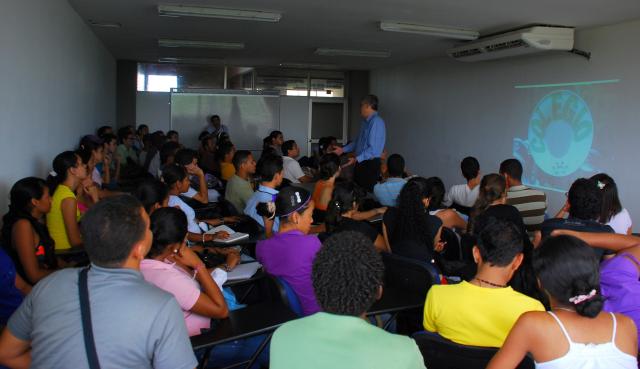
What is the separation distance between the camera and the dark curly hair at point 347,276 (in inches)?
50.1

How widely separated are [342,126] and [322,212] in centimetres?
832

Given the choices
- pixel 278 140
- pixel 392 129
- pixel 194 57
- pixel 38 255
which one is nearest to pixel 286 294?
pixel 38 255

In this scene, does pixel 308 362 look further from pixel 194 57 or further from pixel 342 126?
pixel 342 126

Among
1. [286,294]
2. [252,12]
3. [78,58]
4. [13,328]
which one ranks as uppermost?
[252,12]

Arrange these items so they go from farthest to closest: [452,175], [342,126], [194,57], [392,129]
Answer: [342,126] < [392,129] < [194,57] < [452,175]

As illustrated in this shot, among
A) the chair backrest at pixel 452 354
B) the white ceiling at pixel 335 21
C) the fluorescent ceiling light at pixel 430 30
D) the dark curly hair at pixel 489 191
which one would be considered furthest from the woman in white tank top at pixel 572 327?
the fluorescent ceiling light at pixel 430 30

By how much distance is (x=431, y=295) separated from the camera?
2.02 meters

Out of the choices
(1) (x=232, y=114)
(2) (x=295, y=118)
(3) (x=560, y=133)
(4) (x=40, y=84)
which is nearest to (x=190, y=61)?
(1) (x=232, y=114)

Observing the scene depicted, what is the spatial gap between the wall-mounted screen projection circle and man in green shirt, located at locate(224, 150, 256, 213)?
13.5 feet

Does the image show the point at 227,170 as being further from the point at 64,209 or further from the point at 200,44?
the point at 64,209

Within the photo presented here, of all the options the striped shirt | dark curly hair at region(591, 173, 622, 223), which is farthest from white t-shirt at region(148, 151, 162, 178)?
dark curly hair at region(591, 173, 622, 223)

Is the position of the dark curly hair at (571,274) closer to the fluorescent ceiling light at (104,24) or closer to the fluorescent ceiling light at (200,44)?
the fluorescent ceiling light at (104,24)

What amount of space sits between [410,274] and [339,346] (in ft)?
5.21

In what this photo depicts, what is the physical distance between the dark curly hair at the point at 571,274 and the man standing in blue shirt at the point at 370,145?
451cm
